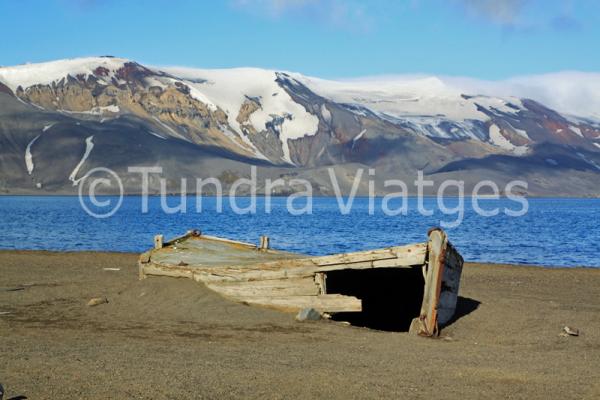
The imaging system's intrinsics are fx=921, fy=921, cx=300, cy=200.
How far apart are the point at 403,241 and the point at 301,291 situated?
165 feet

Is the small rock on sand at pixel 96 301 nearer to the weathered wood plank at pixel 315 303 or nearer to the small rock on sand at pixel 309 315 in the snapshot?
the weathered wood plank at pixel 315 303

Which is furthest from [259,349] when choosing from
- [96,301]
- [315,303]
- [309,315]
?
[96,301]

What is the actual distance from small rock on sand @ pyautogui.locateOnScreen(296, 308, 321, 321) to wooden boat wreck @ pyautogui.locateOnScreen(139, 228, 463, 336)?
24cm

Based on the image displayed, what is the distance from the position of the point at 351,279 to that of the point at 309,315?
3.06m

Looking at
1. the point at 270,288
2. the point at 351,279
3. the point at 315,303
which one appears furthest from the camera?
the point at 351,279

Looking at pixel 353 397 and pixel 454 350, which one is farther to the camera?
pixel 454 350

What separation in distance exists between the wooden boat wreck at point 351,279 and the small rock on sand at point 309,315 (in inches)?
9.6

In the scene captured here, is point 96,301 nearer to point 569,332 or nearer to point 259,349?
point 259,349

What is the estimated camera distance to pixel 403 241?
71.9 metres

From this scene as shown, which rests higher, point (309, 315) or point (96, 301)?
point (309, 315)

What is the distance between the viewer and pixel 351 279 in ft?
80.6

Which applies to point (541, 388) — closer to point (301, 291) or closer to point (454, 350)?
point (454, 350)

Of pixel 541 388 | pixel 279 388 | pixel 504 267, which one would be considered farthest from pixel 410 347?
pixel 504 267

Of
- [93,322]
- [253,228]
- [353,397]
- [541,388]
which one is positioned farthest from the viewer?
[253,228]
